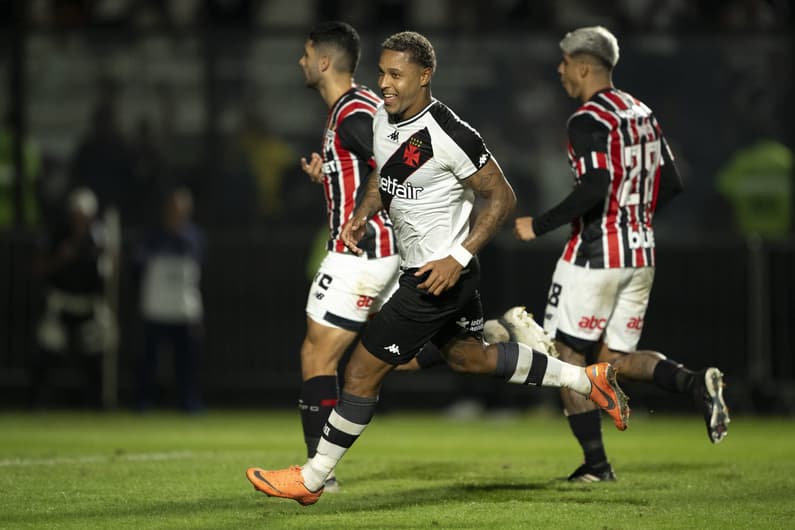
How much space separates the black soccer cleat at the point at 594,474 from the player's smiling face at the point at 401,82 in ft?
8.45

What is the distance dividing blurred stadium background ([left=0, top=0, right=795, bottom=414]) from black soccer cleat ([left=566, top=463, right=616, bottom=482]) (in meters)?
7.35

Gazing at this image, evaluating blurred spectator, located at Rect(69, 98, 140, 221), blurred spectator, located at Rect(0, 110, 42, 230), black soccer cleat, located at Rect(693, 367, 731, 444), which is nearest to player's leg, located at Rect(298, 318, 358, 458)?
black soccer cleat, located at Rect(693, 367, 731, 444)

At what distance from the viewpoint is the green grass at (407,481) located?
23.9 ft

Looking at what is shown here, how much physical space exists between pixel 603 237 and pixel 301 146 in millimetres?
9066

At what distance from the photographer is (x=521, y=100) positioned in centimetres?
1736

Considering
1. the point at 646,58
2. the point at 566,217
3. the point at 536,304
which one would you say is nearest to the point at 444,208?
the point at 566,217

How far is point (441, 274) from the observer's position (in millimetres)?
7340

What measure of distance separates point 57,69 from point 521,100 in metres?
5.36

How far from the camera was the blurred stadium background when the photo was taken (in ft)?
54.2

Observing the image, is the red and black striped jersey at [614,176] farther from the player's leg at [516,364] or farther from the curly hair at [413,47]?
the curly hair at [413,47]

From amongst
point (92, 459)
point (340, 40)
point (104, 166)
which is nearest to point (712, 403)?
point (340, 40)

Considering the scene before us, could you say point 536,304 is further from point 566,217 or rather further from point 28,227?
point 566,217

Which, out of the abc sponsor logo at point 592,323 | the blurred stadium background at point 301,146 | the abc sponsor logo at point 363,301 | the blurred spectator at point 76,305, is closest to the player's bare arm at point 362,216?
the abc sponsor logo at point 363,301

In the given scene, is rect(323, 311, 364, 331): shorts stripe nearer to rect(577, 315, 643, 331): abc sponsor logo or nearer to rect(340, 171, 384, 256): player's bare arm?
rect(340, 171, 384, 256): player's bare arm
